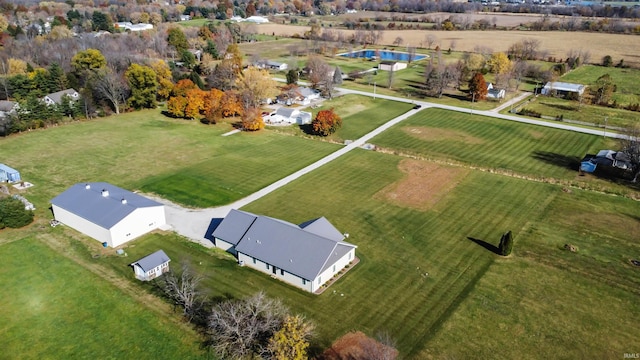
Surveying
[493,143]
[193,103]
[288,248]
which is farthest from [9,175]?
[493,143]

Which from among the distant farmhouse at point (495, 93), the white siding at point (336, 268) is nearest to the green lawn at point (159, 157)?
the white siding at point (336, 268)

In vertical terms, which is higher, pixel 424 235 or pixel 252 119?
pixel 252 119

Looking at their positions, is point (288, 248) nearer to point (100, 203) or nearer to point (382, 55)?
point (100, 203)

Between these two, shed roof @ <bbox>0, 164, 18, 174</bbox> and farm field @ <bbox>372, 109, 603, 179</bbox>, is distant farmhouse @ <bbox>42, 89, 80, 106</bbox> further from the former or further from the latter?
farm field @ <bbox>372, 109, 603, 179</bbox>

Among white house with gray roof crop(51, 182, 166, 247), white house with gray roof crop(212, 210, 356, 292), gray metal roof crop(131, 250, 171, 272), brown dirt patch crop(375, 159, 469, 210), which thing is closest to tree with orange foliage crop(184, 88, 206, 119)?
white house with gray roof crop(51, 182, 166, 247)

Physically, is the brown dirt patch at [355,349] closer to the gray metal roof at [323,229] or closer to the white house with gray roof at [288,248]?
the white house with gray roof at [288,248]
